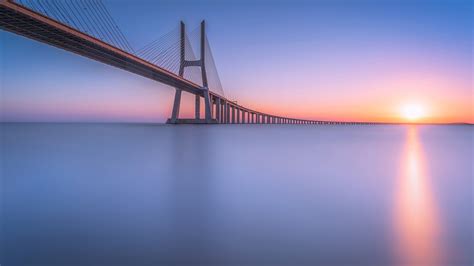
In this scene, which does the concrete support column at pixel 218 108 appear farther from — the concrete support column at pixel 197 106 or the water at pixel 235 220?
the water at pixel 235 220

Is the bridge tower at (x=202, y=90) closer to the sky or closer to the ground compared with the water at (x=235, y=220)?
closer to the sky

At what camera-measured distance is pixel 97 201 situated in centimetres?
249

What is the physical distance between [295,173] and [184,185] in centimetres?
166

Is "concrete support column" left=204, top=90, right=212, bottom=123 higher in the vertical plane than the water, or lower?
higher

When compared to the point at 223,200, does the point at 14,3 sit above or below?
above

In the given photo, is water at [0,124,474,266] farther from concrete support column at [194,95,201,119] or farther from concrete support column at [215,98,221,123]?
concrete support column at [215,98,221,123]

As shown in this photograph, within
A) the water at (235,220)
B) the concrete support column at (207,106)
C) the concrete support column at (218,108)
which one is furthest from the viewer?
the concrete support column at (218,108)

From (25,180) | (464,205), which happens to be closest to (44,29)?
(25,180)

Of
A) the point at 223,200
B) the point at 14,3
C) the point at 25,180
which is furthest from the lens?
the point at 14,3

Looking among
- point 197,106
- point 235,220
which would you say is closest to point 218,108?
point 197,106

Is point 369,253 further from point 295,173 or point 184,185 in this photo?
point 295,173

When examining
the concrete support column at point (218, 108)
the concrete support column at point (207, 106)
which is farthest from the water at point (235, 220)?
the concrete support column at point (218, 108)

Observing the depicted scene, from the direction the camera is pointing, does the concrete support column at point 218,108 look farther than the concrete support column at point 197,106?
Yes

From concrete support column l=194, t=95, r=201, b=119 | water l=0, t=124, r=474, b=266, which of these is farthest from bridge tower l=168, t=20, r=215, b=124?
water l=0, t=124, r=474, b=266
